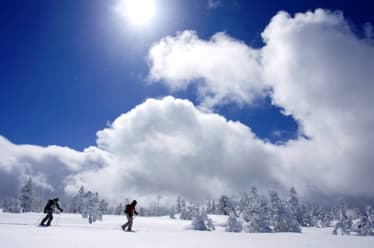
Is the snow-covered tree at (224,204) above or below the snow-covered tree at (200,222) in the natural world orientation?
above

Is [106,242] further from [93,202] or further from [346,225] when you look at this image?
[346,225]

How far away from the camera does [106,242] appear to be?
10.2 metres

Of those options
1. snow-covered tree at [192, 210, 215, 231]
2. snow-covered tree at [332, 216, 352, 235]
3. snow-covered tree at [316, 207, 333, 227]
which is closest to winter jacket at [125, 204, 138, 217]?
snow-covered tree at [192, 210, 215, 231]

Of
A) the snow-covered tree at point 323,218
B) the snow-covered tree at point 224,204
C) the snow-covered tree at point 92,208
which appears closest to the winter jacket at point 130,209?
the snow-covered tree at point 92,208

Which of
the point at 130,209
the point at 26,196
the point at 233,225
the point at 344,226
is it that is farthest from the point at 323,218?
the point at 130,209

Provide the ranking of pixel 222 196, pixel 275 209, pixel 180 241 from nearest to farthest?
pixel 180 241 < pixel 275 209 < pixel 222 196

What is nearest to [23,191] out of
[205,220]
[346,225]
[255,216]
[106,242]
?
[205,220]

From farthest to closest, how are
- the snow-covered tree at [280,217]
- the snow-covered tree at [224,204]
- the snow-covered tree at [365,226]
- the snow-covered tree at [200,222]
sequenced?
1. the snow-covered tree at [224,204]
2. the snow-covered tree at [365,226]
3. the snow-covered tree at [280,217]
4. the snow-covered tree at [200,222]

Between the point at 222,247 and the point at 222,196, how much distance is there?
416 ft

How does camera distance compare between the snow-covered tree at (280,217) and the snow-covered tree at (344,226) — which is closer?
the snow-covered tree at (280,217)

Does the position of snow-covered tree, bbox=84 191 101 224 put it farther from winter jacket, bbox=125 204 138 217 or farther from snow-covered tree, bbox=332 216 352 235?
winter jacket, bbox=125 204 138 217

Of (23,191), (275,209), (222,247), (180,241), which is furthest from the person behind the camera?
(23,191)

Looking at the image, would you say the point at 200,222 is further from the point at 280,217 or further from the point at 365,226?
the point at 365,226

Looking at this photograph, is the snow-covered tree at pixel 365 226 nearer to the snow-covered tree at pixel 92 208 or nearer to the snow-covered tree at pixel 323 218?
the snow-covered tree at pixel 92 208
